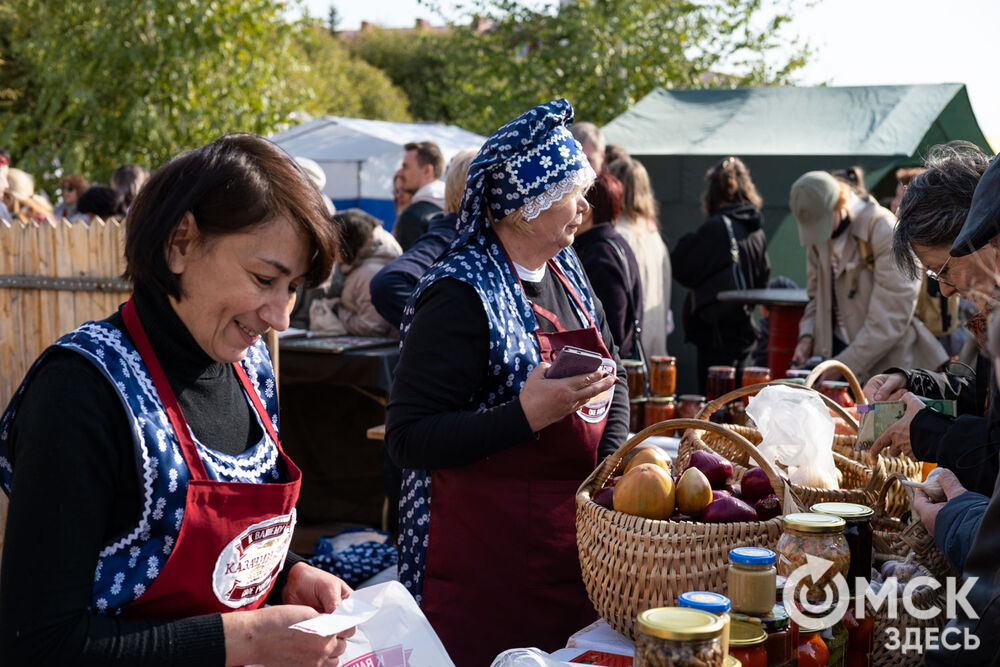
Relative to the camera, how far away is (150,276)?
149 cm

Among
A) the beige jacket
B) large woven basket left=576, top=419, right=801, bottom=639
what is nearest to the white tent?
the beige jacket

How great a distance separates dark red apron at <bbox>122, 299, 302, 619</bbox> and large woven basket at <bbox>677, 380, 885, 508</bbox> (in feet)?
3.38

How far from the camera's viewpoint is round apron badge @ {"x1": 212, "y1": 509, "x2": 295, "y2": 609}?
1.50m

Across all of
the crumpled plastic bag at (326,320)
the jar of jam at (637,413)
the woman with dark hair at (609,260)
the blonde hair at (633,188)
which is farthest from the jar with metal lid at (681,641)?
the crumpled plastic bag at (326,320)

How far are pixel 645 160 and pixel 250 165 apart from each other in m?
7.19

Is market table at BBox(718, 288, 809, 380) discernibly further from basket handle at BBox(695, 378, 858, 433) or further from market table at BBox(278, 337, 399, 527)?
basket handle at BBox(695, 378, 858, 433)

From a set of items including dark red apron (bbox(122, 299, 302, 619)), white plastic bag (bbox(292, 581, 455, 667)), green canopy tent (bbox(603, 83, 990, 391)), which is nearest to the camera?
dark red apron (bbox(122, 299, 302, 619))

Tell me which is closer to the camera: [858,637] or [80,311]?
[858,637]

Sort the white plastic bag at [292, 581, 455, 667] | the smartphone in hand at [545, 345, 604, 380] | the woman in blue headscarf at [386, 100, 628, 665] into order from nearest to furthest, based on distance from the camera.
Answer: the white plastic bag at [292, 581, 455, 667] < the smartphone in hand at [545, 345, 604, 380] < the woman in blue headscarf at [386, 100, 628, 665]

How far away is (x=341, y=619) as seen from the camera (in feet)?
4.97

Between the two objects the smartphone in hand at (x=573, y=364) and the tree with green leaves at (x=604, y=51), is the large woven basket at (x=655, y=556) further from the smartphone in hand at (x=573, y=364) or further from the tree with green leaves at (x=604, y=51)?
the tree with green leaves at (x=604, y=51)

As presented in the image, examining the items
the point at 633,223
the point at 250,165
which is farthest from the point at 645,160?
the point at 250,165

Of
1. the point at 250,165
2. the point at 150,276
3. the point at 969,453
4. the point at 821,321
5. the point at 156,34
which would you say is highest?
the point at 156,34

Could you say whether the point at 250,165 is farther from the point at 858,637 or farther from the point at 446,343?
the point at 858,637
